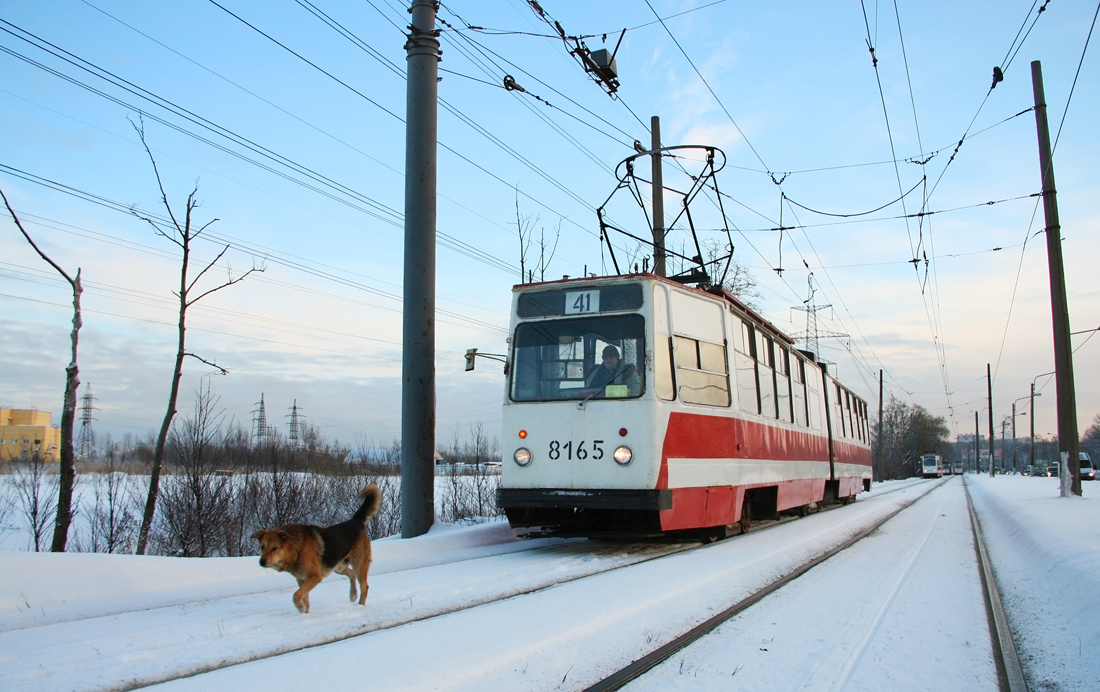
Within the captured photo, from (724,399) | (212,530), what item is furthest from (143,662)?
(212,530)

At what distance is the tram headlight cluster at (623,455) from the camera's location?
28.5ft

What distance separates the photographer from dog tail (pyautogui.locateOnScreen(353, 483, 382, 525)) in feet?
20.2

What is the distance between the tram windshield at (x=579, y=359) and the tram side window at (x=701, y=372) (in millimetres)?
592

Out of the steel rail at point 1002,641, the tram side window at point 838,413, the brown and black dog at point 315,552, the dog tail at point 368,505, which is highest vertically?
the tram side window at point 838,413

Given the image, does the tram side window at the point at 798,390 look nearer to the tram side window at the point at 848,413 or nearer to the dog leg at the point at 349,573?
the tram side window at the point at 848,413

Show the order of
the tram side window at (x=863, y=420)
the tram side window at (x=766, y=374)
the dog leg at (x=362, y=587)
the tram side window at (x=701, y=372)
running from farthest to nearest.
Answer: the tram side window at (x=863, y=420)
the tram side window at (x=766, y=374)
the tram side window at (x=701, y=372)
the dog leg at (x=362, y=587)

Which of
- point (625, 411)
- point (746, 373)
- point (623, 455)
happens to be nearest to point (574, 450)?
point (623, 455)

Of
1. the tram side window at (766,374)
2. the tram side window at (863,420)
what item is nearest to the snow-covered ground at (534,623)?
the tram side window at (766,374)

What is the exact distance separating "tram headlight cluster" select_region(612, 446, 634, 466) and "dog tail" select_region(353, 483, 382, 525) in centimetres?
321

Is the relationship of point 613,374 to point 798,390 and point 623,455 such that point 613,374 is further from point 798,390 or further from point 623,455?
point 798,390

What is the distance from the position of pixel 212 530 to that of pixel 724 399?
→ 10.5 meters

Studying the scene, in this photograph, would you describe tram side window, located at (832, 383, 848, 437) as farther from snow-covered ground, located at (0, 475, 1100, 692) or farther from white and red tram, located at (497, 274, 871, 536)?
snow-covered ground, located at (0, 475, 1100, 692)

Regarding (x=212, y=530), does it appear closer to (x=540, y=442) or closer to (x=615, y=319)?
(x=540, y=442)

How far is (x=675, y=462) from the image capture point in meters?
8.93
